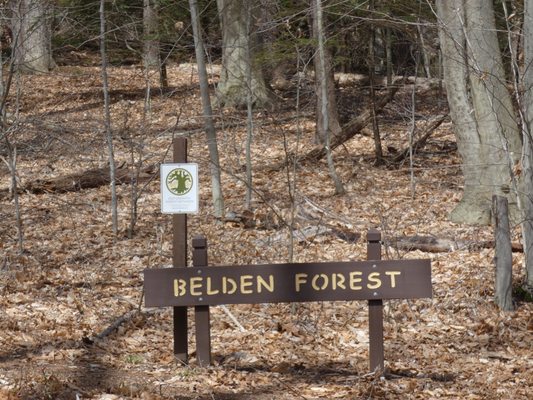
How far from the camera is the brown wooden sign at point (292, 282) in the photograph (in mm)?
6922

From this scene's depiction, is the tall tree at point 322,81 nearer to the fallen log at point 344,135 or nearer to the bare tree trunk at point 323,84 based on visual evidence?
the bare tree trunk at point 323,84

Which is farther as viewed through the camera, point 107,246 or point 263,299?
point 107,246

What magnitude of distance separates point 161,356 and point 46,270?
151 inches

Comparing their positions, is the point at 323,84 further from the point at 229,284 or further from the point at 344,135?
the point at 229,284

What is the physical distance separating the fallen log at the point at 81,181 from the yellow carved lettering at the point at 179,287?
29.1 feet

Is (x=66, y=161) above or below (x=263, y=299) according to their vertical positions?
A: above

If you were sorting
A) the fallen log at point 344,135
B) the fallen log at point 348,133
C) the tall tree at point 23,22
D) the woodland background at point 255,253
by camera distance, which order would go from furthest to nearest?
the fallen log at point 348,133 < the fallen log at point 344,135 < the tall tree at point 23,22 < the woodland background at point 255,253

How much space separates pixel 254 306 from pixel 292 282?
2.89 metres

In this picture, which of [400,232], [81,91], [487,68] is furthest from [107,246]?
[81,91]

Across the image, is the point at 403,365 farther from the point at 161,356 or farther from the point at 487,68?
the point at 487,68

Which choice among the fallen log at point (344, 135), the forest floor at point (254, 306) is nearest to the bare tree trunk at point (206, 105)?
the forest floor at point (254, 306)

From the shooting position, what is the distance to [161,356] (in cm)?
779

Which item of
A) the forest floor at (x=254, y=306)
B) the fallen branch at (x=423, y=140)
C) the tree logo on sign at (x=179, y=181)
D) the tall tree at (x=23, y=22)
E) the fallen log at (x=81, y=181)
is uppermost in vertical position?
the tall tree at (x=23, y=22)

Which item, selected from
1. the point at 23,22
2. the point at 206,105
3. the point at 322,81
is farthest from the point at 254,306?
the point at 322,81
